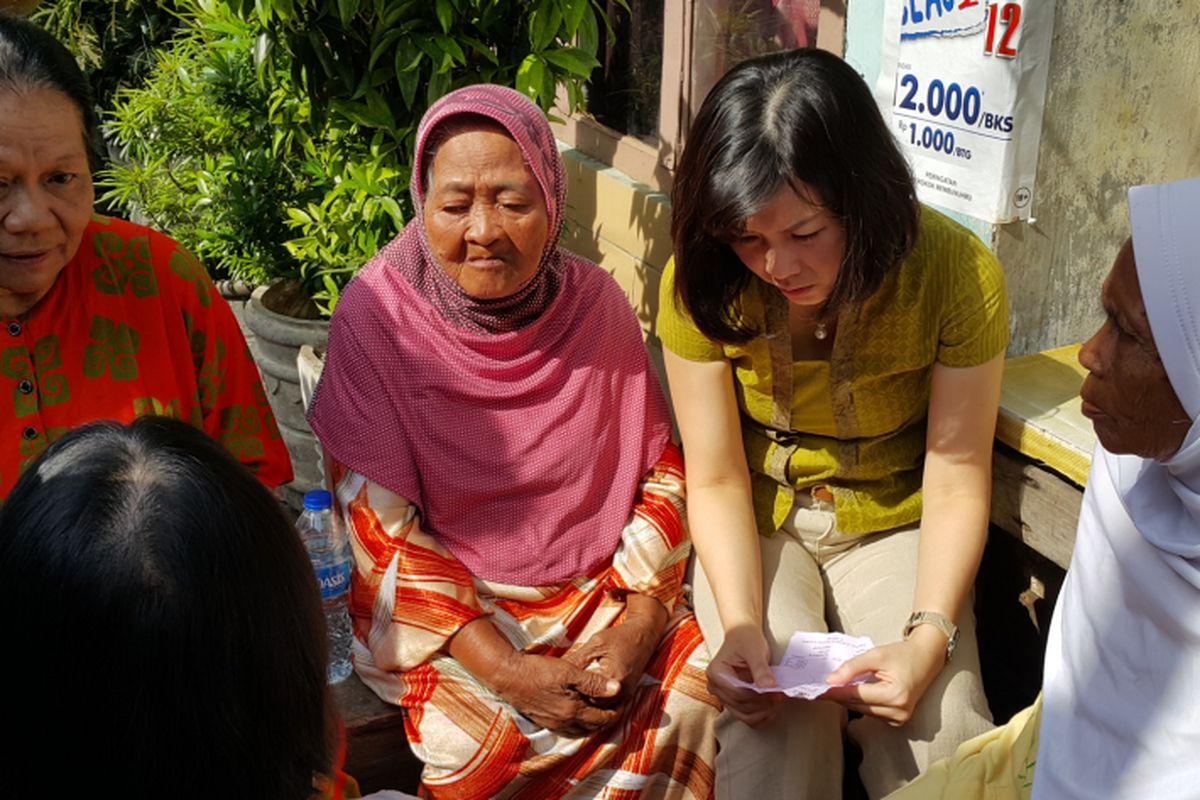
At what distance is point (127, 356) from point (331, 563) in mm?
810

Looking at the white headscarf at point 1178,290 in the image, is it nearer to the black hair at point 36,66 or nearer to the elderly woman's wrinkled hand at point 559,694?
the elderly woman's wrinkled hand at point 559,694

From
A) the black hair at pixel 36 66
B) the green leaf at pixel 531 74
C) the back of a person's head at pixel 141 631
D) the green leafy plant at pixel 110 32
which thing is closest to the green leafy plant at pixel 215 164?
the green leaf at pixel 531 74

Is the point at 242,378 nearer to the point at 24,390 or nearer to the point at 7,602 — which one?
the point at 24,390

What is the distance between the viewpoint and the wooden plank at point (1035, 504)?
110 inches

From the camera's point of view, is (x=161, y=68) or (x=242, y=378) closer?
(x=242, y=378)

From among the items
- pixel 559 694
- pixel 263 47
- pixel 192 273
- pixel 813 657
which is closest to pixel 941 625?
pixel 813 657

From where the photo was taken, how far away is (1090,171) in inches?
122

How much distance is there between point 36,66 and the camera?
2357 millimetres

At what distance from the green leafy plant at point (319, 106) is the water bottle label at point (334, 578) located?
110 cm

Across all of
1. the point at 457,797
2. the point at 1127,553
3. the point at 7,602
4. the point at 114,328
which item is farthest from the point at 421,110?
the point at 7,602

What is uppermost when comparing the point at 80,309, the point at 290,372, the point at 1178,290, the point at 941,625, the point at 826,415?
the point at 1178,290

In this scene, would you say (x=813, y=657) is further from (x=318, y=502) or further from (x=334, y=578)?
(x=318, y=502)

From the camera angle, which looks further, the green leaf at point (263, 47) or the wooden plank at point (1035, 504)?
the green leaf at point (263, 47)

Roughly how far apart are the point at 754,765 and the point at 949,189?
1484 millimetres
